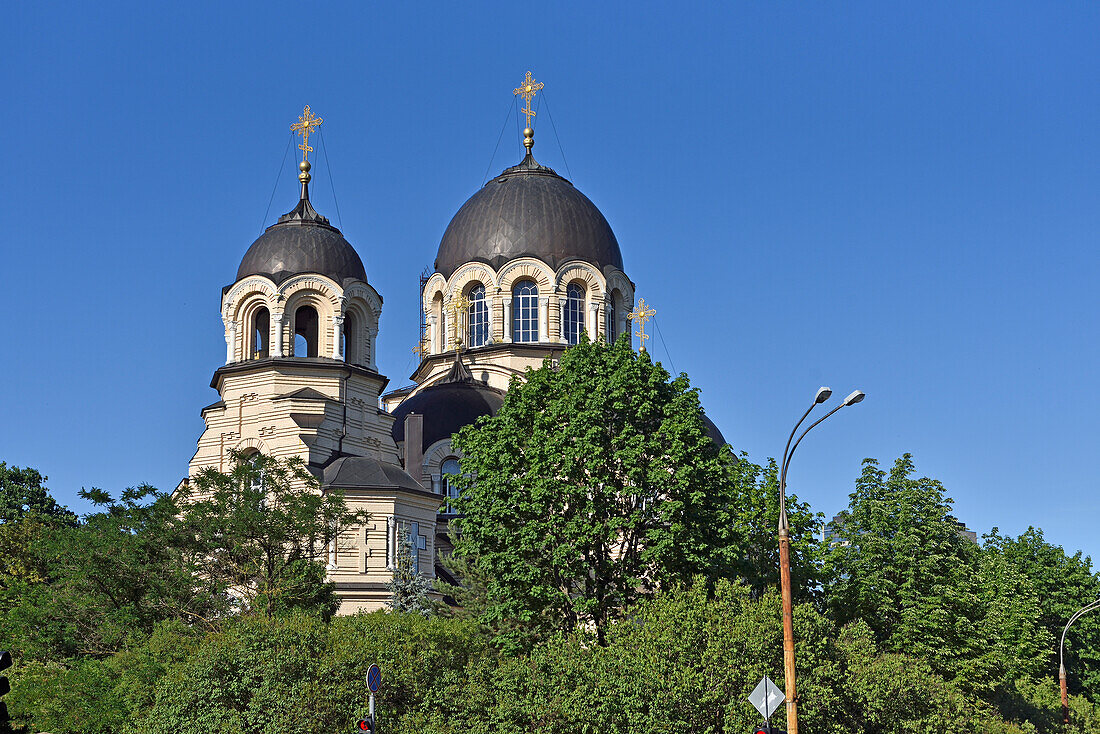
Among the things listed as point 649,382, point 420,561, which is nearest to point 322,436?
point 420,561

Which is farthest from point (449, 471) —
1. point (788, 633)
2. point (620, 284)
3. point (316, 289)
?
point (788, 633)

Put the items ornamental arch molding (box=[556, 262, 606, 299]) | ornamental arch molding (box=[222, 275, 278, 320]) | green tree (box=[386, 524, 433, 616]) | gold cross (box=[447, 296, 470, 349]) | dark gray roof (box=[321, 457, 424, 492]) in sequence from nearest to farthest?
green tree (box=[386, 524, 433, 616]) < dark gray roof (box=[321, 457, 424, 492]) < ornamental arch molding (box=[222, 275, 278, 320]) < ornamental arch molding (box=[556, 262, 606, 299]) < gold cross (box=[447, 296, 470, 349])

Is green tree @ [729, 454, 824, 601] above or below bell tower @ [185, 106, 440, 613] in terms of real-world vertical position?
below

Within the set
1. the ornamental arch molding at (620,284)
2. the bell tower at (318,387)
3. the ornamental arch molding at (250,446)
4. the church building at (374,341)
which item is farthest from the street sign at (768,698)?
the ornamental arch molding at (620,284)

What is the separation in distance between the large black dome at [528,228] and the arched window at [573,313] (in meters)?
1.14

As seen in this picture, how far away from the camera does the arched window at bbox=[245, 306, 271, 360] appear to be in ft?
133

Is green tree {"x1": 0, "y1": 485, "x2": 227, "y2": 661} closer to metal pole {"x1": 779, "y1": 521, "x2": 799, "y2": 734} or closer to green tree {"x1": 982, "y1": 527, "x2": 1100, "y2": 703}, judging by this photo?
metal pole {"x1": 779, "y1": 521, "x2": 799, "y2": 734}

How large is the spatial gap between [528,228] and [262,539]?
73.0 ft

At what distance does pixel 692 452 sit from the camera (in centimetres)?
2753

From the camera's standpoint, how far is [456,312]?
5031 centimetres

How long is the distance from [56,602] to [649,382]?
46.0 ft

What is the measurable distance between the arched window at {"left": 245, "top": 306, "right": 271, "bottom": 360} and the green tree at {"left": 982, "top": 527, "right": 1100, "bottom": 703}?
24.2 meters

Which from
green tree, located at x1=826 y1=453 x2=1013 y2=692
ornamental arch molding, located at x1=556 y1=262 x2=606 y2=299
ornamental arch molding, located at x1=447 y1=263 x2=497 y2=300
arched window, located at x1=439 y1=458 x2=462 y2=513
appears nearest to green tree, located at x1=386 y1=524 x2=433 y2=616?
arched window, located at x1=439 y1=458 x2=462 y2=513

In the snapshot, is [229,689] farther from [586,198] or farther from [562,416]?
[586,198]
